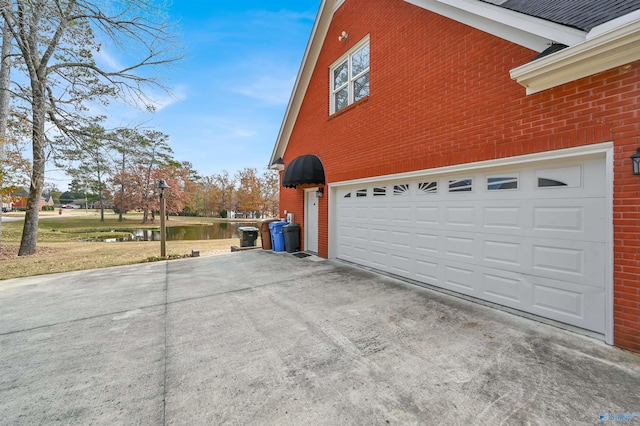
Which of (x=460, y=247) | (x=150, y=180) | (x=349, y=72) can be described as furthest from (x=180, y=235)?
(x=460, y=247)

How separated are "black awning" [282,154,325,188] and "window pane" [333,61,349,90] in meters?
2.65

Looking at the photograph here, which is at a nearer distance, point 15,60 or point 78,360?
point 78,360

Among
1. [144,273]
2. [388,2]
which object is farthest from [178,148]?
[388,2]

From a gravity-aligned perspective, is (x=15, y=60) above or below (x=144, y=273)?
above

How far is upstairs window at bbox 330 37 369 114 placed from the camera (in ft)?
25.2

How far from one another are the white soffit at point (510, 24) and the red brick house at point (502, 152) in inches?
0.8

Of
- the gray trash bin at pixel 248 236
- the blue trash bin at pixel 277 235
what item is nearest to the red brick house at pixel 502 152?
the blue trash bin at pixel 277 235

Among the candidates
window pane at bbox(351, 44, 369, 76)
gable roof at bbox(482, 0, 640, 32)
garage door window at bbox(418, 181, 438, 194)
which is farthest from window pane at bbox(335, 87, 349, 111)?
gable roof at bbox(482, 0, 640, 32)

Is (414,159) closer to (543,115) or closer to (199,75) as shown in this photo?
(543,115)

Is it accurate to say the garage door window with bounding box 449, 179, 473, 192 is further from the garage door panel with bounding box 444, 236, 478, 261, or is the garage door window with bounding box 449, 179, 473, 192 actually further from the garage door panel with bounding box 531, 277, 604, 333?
the garage door panel with bounding box 531, 277, 604, 333

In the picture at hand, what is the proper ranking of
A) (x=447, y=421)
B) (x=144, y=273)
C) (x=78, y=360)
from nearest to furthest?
1. (x=447, y=421)
2. (x=78, y=360)
3. (x=144, y=273)

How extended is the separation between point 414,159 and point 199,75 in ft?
35.1

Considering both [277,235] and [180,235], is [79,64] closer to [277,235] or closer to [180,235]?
[277,235]

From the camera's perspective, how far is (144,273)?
7535mm
